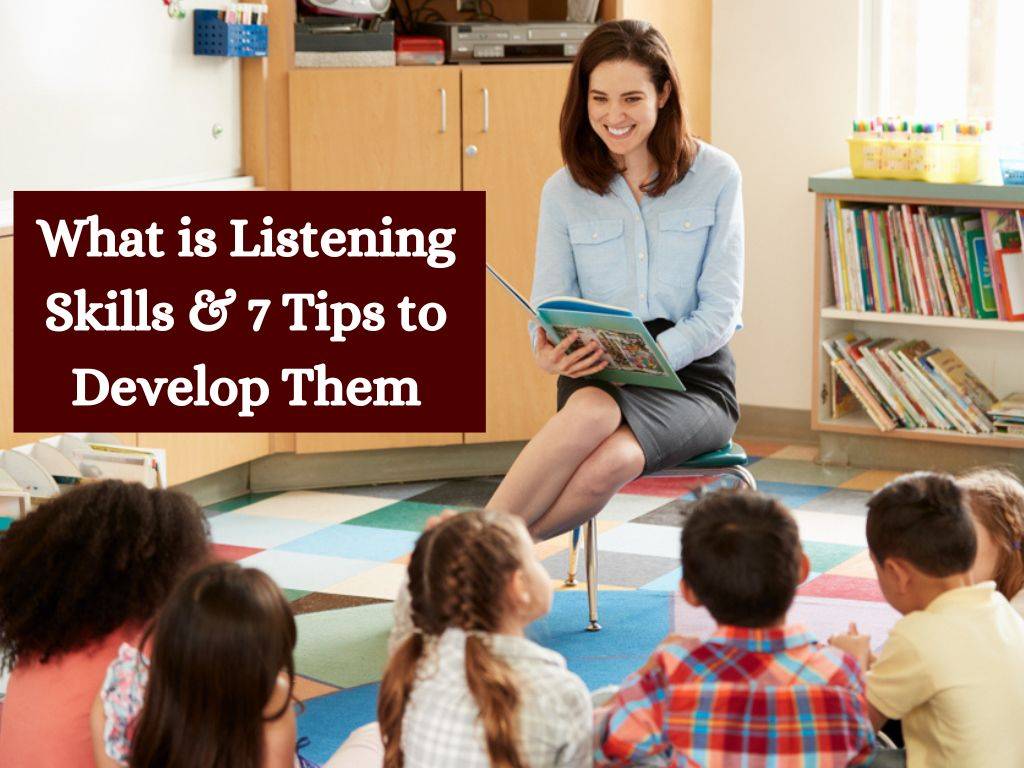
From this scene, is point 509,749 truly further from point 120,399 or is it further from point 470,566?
point 120,399

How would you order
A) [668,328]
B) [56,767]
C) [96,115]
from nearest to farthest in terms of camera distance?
[56,767]
[668,328]
[96,115]

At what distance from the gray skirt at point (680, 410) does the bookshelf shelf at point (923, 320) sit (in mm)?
1267

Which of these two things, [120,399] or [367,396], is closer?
[120,399]

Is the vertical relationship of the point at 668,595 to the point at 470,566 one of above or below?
below

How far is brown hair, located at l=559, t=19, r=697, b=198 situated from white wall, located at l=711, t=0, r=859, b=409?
155 cm

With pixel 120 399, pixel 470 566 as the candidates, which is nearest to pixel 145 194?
pixel 120 399

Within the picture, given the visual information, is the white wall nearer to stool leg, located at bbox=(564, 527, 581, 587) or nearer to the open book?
stool leg, located at bbox=(564, 527, 581, 587)

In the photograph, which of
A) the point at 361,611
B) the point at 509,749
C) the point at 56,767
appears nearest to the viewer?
A: the point at 509,749

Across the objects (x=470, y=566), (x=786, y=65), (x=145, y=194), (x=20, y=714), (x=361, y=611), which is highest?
(x=786, y=65)

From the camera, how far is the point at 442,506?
3.97 m

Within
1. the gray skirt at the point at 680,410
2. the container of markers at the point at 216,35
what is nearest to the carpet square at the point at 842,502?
the gray skirt at the point at 680,410

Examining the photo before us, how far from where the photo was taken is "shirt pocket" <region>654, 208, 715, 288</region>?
296 cm

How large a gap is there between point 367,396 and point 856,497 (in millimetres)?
1298

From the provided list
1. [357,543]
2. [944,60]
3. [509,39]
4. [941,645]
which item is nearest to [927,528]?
[941,645]
